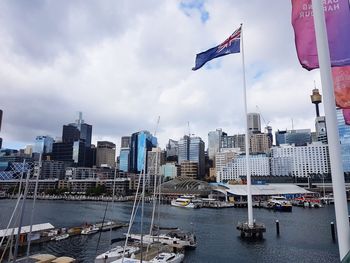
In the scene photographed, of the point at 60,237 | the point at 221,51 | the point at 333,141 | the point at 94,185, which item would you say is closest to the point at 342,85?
the point at 333,141

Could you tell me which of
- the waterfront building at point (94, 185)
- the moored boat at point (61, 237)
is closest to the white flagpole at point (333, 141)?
the moored boat at point (61, 237)

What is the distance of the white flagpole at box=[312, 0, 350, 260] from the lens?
5.65 metres

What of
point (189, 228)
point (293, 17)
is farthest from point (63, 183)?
point (293, 17)

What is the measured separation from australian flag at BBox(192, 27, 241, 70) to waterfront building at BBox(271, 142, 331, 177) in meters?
173

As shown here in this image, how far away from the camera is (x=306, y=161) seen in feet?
623

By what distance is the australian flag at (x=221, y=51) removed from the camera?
20712 mm

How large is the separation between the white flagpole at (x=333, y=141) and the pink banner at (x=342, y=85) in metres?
2.64

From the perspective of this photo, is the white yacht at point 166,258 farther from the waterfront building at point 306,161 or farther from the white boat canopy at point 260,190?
the waterfront building at point 306,161

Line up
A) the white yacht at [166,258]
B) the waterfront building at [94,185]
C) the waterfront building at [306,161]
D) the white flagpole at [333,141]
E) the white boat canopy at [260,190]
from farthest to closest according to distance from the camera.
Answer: the waterfront building at [306,161] → the waterfront building at [94,185] → the white boat canopy at [260,190] → the white yacht at [166,258] → the white flagpole at [333,141]

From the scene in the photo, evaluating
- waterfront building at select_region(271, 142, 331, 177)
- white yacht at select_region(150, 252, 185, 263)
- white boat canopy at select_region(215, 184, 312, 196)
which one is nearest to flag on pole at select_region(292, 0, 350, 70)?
white yacht at select_region(150, 252, 185, 263)

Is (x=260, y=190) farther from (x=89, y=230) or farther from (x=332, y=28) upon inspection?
(x=332, y=28)

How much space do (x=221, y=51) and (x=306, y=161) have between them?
608 feet

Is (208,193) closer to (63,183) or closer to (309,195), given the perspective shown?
(309,195)

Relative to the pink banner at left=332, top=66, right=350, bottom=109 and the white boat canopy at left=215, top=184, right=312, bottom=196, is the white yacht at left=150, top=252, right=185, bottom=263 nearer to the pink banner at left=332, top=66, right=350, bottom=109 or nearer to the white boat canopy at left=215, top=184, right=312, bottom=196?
the pink banner at left=332, top=66, right=350, bottom=109
